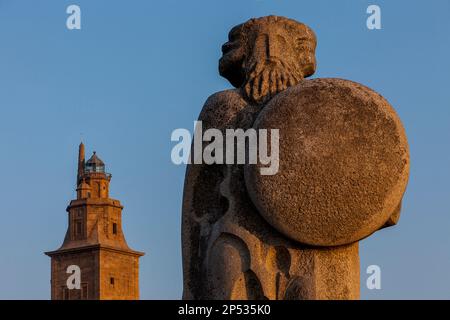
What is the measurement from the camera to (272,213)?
9539mm

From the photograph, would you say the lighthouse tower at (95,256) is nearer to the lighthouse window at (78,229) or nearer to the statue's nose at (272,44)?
the lighthouse window at (78,229)

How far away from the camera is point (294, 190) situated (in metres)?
9.48

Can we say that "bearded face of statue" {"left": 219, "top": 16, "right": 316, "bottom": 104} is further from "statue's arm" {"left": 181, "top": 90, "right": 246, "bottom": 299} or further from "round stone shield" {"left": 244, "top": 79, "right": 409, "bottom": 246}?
"round stone shield" {"left": 244, "top": 79, "right": 409, "bottom": 246}

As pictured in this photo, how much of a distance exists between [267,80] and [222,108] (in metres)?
0.35

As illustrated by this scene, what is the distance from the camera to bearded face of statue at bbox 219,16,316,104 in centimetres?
1008

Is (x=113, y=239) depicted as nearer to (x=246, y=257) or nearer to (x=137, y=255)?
(x=137, y=255)

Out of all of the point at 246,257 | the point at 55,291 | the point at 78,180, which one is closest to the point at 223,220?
the point at 246,257

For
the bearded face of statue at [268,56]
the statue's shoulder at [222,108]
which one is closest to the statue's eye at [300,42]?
the bearded face of statue at [268,56]

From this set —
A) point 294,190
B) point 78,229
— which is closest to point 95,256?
point 78,229

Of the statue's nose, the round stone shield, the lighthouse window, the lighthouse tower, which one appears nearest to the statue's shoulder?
the statue's nose

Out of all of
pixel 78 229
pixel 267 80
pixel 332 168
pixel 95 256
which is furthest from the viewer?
pixel 78 229

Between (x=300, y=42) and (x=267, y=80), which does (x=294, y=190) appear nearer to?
(x=267, y=80)

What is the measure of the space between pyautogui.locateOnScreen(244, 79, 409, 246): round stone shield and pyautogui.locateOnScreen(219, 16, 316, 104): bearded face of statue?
1.57 feet

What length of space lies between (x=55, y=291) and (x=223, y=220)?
8631 centimetres
